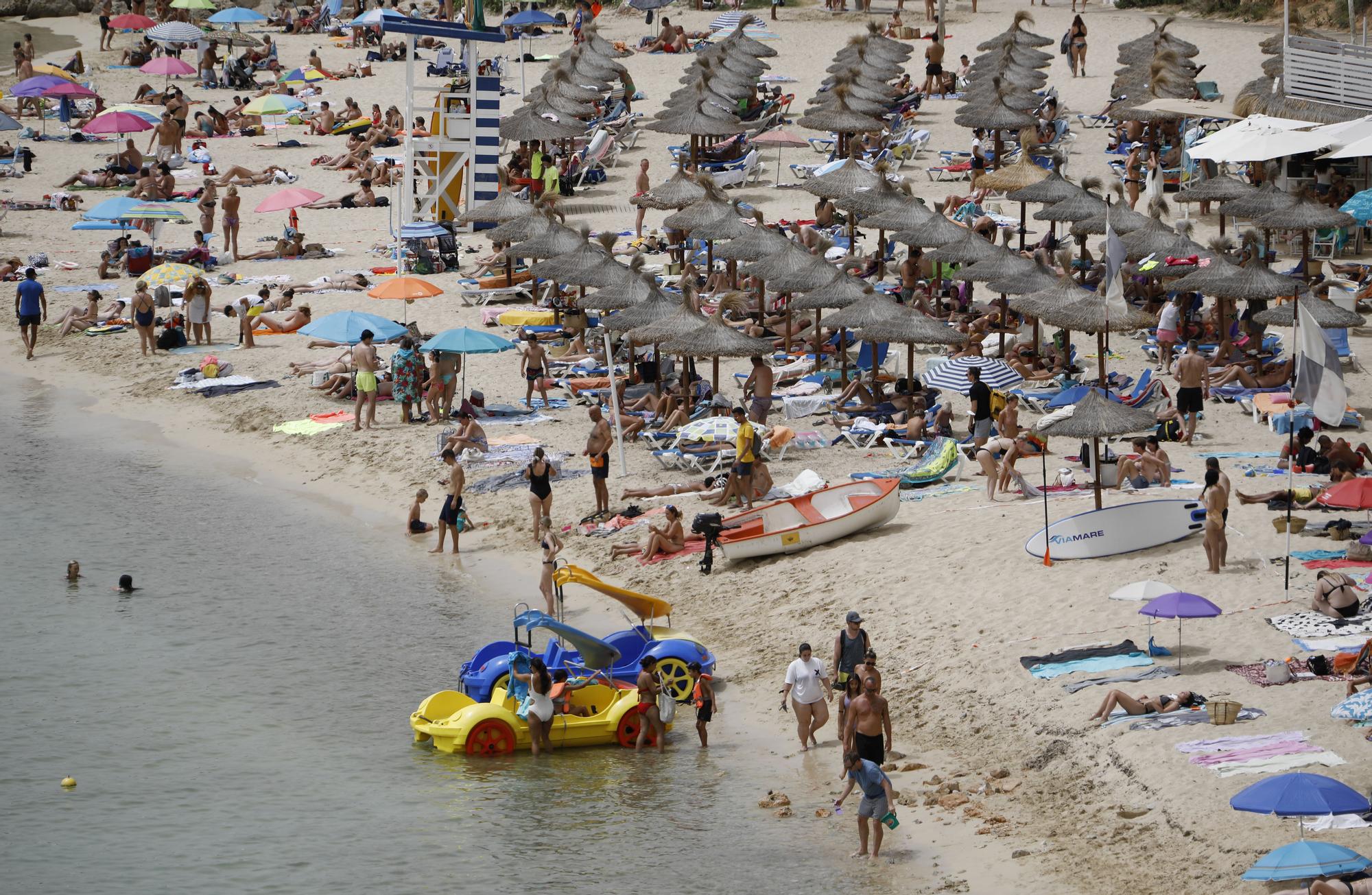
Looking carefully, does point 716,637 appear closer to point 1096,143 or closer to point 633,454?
point 633,454

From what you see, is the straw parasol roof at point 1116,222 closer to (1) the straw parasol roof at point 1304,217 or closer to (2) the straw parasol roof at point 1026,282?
(1) the straw parasol roof at point 1304,217

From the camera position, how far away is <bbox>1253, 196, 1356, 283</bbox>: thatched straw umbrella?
25.5 meters

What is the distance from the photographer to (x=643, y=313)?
2258cm

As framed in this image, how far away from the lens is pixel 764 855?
12.6 metres

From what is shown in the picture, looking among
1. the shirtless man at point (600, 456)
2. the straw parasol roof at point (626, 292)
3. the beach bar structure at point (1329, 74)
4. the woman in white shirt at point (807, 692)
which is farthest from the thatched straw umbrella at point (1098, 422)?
the beach bar structure at point (1329, 74)

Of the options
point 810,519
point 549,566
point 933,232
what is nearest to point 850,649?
point 810,519

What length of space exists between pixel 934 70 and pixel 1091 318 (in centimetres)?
2168

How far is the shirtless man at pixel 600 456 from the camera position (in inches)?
762

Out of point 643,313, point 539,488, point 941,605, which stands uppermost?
point 643,313

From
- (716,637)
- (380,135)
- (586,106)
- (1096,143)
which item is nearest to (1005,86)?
(1096,143)

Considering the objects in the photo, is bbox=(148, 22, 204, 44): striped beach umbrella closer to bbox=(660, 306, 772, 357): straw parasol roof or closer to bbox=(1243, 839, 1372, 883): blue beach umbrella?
bbox=(660, 306, 772, 357): straw parasol roof

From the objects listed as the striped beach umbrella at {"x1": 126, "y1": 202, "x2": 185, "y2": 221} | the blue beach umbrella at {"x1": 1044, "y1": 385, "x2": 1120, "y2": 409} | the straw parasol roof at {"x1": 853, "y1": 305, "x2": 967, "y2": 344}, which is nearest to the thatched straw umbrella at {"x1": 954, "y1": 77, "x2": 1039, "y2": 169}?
the straw parasol roof at {"x1": 853, "y1": 305, "x2": 967, "y2": 344}

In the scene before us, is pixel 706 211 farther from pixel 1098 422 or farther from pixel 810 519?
pixel 1098 422

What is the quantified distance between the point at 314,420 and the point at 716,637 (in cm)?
927
